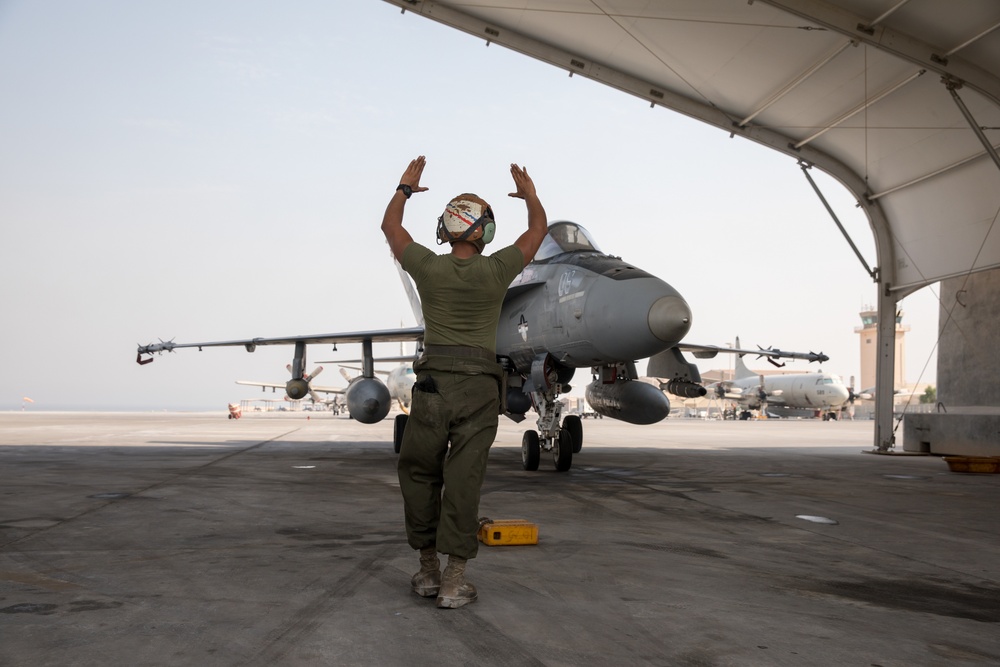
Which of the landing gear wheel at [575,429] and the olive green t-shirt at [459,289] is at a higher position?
the olive green t-shirt at [459,289]

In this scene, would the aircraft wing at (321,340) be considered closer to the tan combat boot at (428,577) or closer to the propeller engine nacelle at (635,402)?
the propeller engine nacelle at (635,402)

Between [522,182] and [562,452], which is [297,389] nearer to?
[562,452]

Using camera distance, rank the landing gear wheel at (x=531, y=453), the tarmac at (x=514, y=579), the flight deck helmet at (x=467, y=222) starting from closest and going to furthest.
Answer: the tarmac at (x=514, y=579)
the flight deck helmet at (x=467, y=222)
the landing gear wheel at (x=531, y=453)

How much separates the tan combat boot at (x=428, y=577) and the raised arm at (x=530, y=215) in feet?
5.23

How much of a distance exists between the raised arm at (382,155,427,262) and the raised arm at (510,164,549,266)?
0.57m

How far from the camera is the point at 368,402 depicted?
15.2 m

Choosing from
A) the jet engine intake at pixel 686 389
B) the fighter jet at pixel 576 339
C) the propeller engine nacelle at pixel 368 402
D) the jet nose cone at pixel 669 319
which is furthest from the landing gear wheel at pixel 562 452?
the propeller engine nacelle at pixel 368 402

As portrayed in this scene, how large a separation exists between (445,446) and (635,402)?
9568mm

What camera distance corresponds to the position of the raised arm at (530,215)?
4121 mm

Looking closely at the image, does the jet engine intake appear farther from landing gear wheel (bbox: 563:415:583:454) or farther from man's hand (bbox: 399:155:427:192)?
man's hand (bbox: 399:155:427:192)

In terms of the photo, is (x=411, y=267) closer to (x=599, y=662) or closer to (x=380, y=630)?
(x=380, y=630)

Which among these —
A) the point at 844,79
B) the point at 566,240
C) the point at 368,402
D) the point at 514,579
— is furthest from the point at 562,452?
the point at 844,79

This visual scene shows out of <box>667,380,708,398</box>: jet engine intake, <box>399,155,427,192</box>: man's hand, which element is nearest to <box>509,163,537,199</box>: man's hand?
<box>399,155,427,192</box>: man's hand

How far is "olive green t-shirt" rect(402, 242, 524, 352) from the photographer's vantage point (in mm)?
3920
